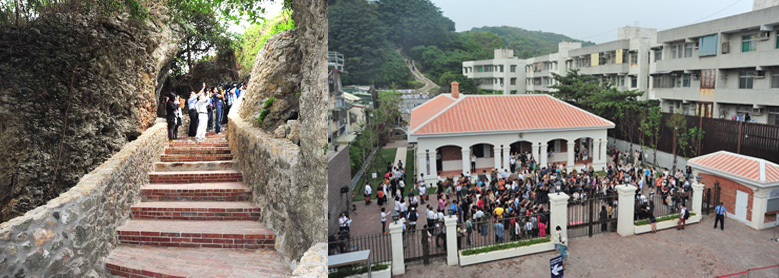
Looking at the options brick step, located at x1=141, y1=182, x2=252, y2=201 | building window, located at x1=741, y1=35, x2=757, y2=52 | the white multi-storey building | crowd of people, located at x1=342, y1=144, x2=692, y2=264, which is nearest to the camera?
brick step, located at x1=141, y1=182, x2=252, y2=201

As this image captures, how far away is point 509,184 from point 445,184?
7.66 ft

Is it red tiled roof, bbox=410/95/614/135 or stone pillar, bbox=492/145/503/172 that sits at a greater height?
red tiled roof, bbox=410/95/614/135

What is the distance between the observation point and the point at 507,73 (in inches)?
1649

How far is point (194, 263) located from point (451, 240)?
659cm

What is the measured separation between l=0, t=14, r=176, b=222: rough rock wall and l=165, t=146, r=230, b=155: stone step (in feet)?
5.18

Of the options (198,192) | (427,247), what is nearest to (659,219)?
(427,247)

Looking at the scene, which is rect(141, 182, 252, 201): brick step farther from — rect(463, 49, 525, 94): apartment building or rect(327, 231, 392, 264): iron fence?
rect(463, 49, 525, 94): apartment building

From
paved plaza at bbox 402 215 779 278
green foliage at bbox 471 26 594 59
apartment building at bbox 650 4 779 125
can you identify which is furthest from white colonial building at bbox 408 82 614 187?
green foliage at bbox 471 26 594 59

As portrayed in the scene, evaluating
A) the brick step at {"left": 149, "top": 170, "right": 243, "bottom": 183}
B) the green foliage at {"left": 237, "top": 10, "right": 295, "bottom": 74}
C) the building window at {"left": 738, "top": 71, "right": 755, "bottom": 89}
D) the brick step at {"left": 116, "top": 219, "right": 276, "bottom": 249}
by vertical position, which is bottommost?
the brick step at {"left": 116, "top": 219, "right": 276, "bottom": 249}

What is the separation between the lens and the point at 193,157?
702 centimetres

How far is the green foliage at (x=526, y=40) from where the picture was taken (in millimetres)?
55675

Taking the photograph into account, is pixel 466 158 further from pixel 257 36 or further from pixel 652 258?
pixel 257 36

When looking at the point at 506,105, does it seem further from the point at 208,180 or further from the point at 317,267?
the point at 317,267

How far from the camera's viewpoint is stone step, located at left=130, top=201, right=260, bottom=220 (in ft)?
16.9
